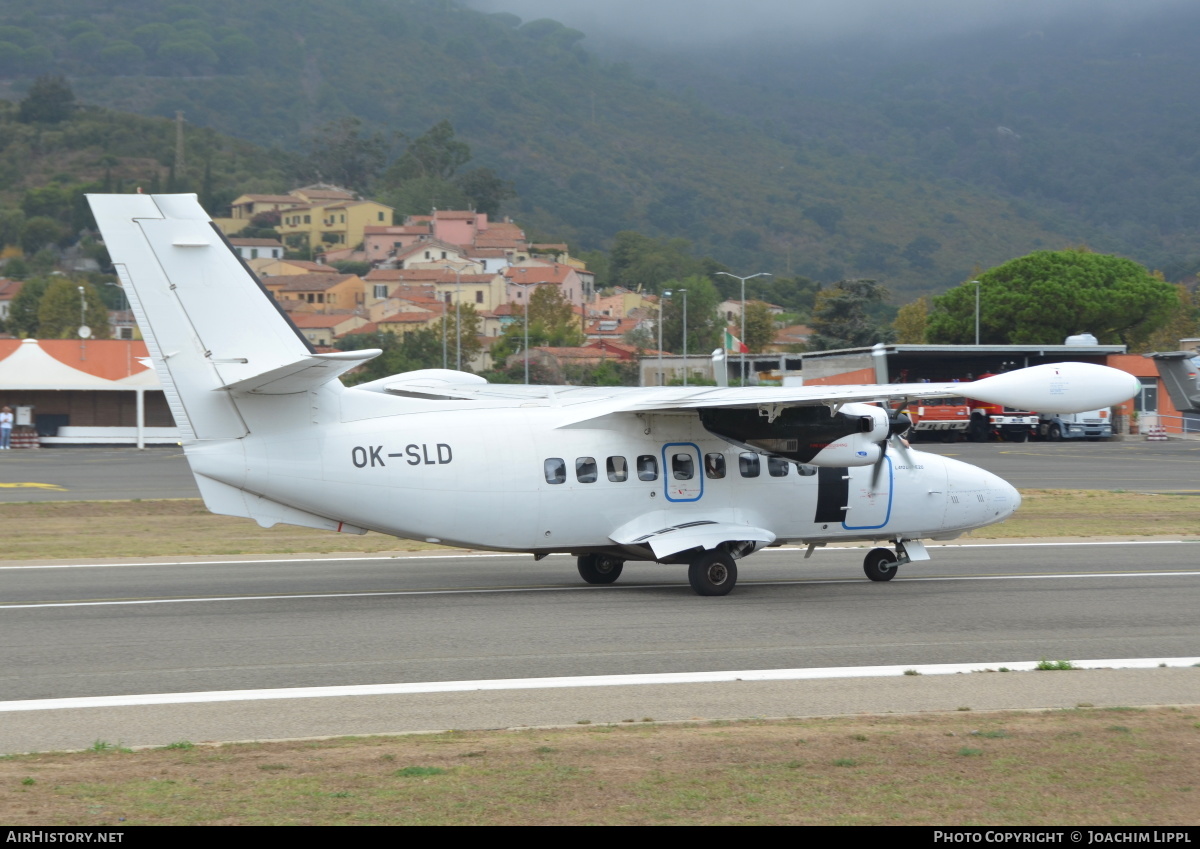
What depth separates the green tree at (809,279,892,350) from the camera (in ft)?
379

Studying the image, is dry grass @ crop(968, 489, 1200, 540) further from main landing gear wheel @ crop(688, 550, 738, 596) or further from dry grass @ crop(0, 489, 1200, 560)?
main landing gear wheel @ crop(688, 550, 738, 596)

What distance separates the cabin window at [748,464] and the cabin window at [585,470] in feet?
8.07

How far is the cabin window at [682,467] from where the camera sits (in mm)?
19141

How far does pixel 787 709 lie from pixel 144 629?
334 inches

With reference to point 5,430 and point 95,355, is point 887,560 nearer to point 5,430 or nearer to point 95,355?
point 5,430

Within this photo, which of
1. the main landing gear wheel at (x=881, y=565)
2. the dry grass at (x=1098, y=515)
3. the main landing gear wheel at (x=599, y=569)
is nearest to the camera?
the main landing gear wheel at (x=599, y=569)

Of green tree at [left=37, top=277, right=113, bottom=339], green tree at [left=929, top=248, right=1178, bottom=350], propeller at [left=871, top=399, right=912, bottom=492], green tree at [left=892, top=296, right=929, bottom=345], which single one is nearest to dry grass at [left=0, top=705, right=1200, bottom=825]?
propeller at [left=871, top=399, right=912, bottom=492]

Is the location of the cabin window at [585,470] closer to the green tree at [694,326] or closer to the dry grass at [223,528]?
the dry grass at [223,528]

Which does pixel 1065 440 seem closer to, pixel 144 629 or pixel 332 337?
pixel 144 629

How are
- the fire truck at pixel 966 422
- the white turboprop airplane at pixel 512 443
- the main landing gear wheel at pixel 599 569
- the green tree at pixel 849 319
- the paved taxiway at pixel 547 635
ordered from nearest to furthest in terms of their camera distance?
the paved taxiway at pixel 547 635 < the white turboprop airplane at pixel 512 443 < the main landing gear wheel at pixel 599 569 < the fire truck at pixel 966 422 < the green tree at pixel 849 319

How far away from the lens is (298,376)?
17.0m

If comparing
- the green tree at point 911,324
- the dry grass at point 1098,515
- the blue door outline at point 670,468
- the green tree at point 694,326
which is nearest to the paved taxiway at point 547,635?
the blue door outline at point 670,468

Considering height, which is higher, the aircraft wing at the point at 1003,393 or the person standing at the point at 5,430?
the aircraft wing at the point at 1003,393

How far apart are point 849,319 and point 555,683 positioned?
109m
